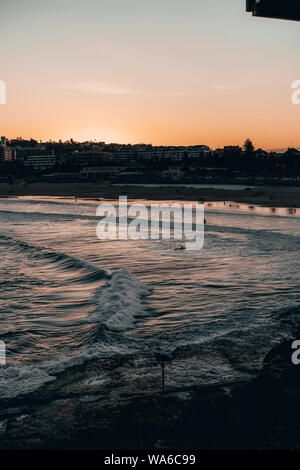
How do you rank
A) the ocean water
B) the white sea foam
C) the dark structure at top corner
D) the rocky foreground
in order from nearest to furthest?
the rocky foreground < the ocean water < the dark structure at top corner < the white sea foam

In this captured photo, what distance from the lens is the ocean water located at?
7492 mm

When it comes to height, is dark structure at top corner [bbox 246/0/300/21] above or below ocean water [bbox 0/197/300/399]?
above

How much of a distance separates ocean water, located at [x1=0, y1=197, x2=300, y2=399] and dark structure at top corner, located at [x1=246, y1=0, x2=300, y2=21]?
23.0 feet

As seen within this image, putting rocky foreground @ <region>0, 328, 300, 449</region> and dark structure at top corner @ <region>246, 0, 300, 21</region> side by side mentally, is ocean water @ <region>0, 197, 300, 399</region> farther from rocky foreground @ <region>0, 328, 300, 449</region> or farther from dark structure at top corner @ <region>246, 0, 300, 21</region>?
dark structure at top corner @ <region>246, 0, 300, 21</region>

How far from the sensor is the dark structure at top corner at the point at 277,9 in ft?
30.4

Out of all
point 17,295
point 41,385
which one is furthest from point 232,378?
point 17,295

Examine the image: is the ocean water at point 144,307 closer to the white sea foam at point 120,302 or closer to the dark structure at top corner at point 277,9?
the white sea foam at point 120,302

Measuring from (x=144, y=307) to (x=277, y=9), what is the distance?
797 centimetres

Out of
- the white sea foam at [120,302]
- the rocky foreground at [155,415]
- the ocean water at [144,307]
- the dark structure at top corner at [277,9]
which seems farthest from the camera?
the white sea foam at [120,302]

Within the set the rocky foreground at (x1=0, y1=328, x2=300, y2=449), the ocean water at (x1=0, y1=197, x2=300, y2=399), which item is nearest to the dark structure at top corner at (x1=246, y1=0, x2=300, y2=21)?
the ocean water at (x1=0, y1=197, x2=300, y2=399)

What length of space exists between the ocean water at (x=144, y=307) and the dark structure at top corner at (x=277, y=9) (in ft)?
23.0

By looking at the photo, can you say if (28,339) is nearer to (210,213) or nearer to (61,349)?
(61,349)

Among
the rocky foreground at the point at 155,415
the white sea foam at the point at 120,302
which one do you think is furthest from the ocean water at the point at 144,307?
the rocky foreground at the point at 155,415

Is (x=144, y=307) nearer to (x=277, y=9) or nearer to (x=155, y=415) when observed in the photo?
(x=155, y=415)
